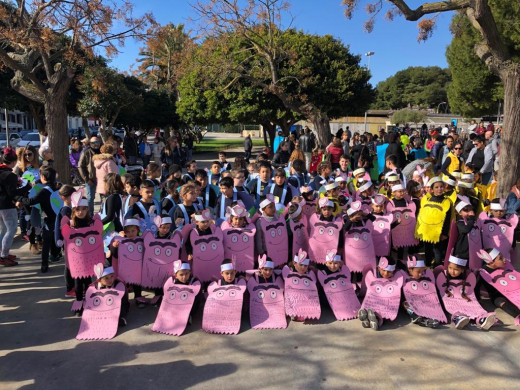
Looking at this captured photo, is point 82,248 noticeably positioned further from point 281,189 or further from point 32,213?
point 281,189

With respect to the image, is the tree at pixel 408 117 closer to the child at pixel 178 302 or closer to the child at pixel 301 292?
the child at pixel 301 292

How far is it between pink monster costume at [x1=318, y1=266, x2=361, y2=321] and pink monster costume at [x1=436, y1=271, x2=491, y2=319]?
3.29ft

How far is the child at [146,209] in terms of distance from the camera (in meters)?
5.45

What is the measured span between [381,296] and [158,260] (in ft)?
8.60

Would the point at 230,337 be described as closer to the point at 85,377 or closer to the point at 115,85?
the point at 85,377

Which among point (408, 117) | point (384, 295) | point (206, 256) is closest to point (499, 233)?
point (384, 295)

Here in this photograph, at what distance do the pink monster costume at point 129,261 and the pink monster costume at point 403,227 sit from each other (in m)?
3.36

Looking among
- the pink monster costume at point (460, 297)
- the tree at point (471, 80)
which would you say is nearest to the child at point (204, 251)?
the pink monster costume at point (460, 297)

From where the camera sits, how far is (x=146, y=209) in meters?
5.63

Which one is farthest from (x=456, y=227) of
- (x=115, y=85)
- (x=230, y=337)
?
(x=115, y=85)

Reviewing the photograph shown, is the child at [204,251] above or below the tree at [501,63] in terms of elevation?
below

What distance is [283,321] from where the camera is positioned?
14.8 ft

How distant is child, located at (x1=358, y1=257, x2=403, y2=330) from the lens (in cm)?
450

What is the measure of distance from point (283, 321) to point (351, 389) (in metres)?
1.21
